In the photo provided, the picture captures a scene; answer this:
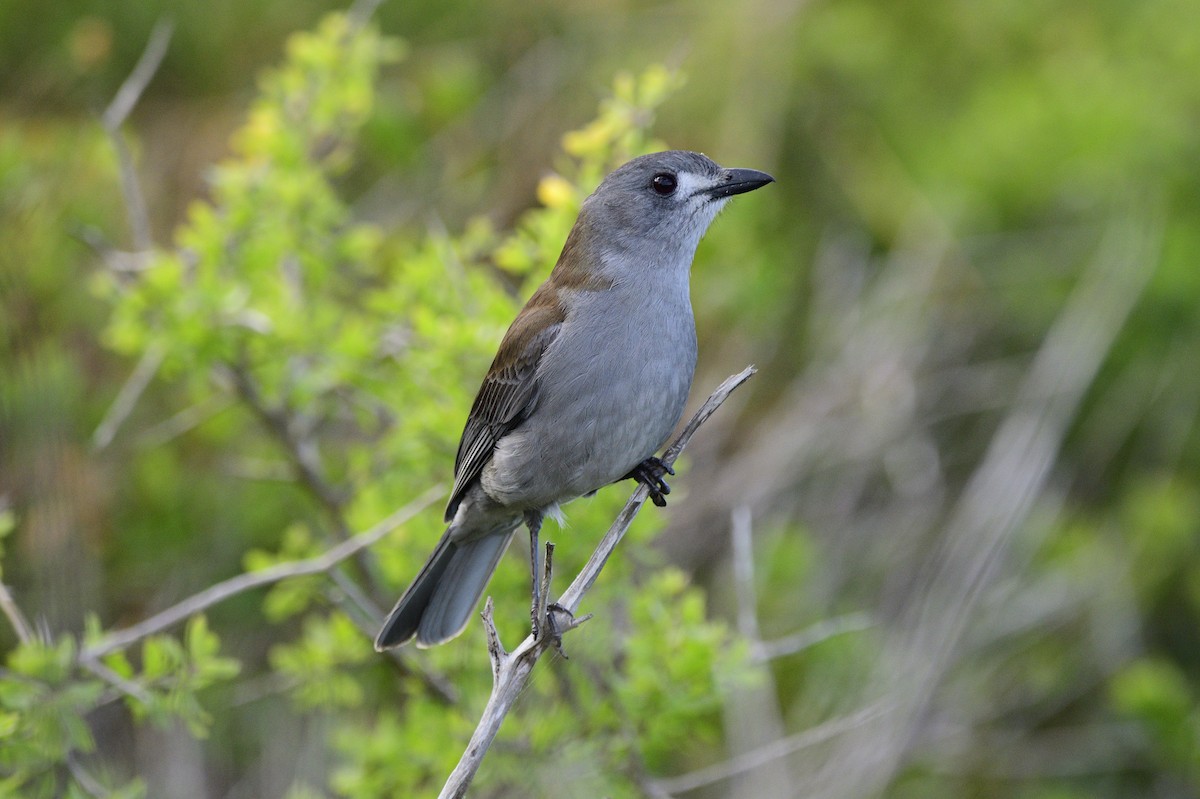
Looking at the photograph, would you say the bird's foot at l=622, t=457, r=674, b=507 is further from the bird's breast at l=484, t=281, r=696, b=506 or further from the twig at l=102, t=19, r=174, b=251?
the twig at l=102, t=19, r=174, b=251

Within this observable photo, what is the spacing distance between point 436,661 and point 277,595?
23.0 inches

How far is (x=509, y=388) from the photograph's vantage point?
359cm

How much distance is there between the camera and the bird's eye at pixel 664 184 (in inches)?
145

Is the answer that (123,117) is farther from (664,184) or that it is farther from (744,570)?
(744,570)

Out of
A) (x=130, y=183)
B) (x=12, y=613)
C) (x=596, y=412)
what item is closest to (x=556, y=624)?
(x=596, y=412)

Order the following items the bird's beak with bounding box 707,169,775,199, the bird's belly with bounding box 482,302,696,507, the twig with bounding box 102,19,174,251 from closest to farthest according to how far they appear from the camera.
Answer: the bird's belly with bounding box 482,302,696,507
the bird's beak with bounding box 707,169,775,199
the twig with bounding box 102,19,174,251

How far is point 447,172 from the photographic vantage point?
6.61m

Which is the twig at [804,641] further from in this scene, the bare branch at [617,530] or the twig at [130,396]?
the twig at [130,396]

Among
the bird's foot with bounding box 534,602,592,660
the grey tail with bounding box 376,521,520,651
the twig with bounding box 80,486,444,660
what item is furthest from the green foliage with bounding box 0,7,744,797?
the bird's foot with bounding box 534,602,592,660

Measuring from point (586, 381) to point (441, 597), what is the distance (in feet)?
2.83

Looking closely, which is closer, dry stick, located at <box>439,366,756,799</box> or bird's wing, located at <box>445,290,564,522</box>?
dry stick, located at <box>439,366,756,799</box>

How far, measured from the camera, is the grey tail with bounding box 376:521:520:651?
3.70m

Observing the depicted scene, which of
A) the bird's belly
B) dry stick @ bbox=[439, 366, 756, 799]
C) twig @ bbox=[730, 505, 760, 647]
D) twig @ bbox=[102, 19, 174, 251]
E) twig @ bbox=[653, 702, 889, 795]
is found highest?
twig @ bbox=[102, 19, 174, 251]

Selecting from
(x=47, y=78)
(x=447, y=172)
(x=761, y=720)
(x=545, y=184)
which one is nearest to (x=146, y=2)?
(x=47, y=78)
